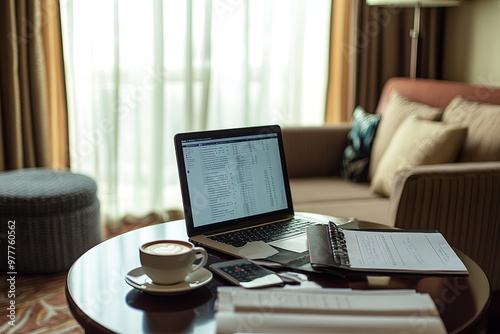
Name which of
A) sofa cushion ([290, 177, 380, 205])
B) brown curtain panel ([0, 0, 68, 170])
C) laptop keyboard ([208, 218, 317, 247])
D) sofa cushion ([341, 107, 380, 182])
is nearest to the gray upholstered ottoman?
brown curtain panel ([0, 0, 68, 170])

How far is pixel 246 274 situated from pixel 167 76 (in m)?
2.22

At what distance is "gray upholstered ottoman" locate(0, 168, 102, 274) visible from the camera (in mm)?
2350

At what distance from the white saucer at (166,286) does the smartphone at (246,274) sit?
0.12 feet

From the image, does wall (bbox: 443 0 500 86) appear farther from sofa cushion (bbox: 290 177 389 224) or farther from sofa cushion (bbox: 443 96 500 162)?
sofa cushion (bbox: 290 177 389 224)

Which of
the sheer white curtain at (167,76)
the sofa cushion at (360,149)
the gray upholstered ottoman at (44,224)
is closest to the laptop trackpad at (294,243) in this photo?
the sofa cushion at (360,149)

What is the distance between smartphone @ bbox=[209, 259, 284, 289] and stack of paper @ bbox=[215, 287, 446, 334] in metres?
0.09

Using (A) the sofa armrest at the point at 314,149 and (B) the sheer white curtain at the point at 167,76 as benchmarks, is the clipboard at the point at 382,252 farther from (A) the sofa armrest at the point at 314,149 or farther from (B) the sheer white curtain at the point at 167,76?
(B) the sheer white curtain at the point at 167,76

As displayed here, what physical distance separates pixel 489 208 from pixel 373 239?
75 cm

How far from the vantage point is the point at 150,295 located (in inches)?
41.0

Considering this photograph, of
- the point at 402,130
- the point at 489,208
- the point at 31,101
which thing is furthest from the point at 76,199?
the point at 489,208

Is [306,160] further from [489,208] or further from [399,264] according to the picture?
[399,264]

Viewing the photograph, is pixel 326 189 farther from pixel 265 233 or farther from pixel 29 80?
pixel 29 80

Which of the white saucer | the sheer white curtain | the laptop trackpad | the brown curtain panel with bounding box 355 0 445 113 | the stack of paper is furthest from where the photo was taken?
the brown curtain panel with bounding box 355 0 445 113

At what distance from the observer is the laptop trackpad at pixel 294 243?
1.25 metres
